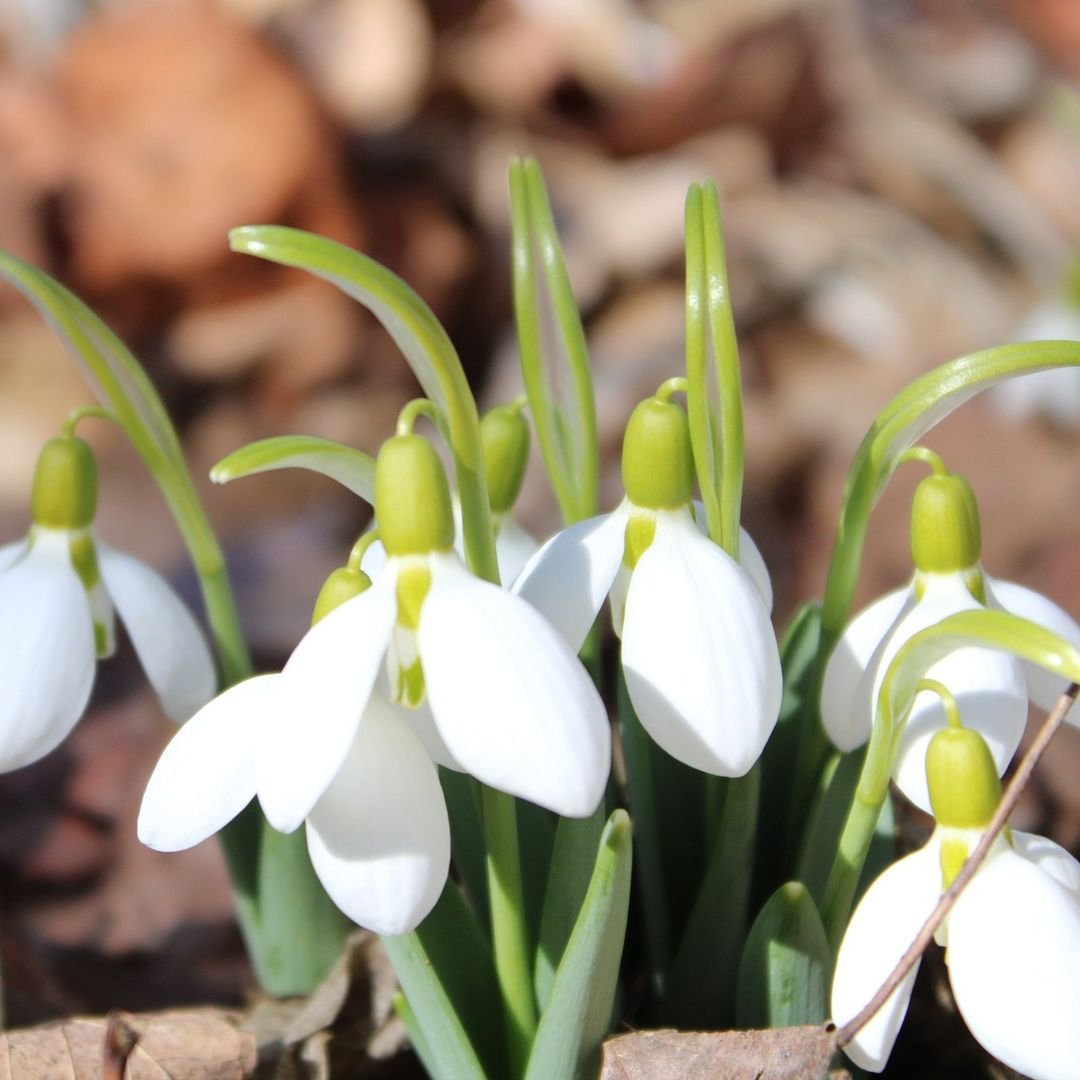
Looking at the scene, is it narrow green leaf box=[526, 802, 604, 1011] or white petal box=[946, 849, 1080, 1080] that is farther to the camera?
narrow green leaf box=[526, 802, 604, 1011]

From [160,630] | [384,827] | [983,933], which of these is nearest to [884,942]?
[983,933]

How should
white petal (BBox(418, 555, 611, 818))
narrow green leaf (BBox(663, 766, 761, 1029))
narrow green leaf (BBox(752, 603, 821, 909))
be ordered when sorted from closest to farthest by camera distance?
white petal (BBox(418, 555, 611, 818)) → narrow green leaf (BBox(663, 766, 761, 1029)) → narrow green leaf (BBox(752, 603, 821, 909))

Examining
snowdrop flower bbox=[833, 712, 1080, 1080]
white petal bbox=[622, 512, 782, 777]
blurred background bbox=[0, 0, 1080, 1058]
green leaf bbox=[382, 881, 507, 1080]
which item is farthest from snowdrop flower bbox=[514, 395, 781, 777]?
blurred background bbox=[0, 0, 1080, 1058]

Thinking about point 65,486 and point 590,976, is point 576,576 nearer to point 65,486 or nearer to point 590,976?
point 590,976

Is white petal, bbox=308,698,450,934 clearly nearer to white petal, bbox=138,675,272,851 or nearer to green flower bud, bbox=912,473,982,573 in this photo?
white petal, bbox=138,675,272,851

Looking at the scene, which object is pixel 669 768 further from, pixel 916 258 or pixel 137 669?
pixel 916 258

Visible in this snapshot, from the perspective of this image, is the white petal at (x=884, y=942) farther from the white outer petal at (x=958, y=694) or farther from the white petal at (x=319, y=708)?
the white petal at (x=319, y=708)

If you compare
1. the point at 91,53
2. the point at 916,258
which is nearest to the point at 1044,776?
the point at 916,258
